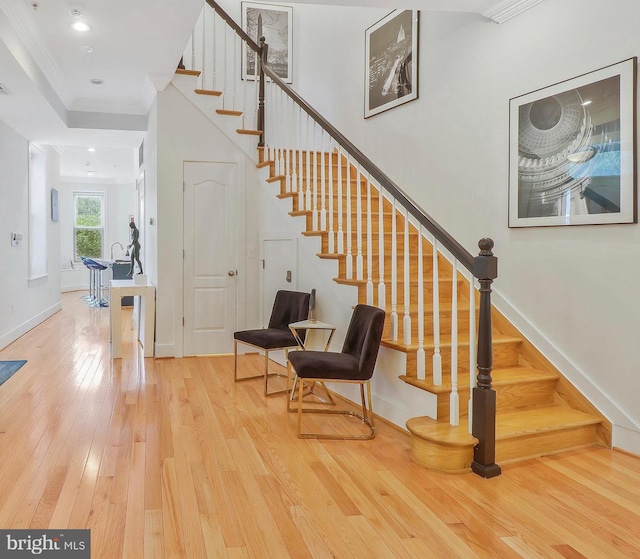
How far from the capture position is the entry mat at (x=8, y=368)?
4742 mm

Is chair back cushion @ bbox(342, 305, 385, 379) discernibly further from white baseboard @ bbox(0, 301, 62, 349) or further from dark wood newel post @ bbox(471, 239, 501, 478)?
white baseboard @ bbox(0, 301, 62, 349)

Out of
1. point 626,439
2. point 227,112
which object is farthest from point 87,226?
point 626,439

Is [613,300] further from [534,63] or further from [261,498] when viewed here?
[261,498]

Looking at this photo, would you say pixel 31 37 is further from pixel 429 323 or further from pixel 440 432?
pixel 440 432

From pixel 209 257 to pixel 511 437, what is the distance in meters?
3.75

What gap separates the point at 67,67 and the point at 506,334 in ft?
15.3

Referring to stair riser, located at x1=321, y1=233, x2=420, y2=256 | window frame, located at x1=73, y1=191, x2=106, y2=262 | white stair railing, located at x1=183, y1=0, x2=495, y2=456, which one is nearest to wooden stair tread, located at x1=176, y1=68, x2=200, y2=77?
white stair railing, located at x1=183, y1=0, x2=495, y2=456

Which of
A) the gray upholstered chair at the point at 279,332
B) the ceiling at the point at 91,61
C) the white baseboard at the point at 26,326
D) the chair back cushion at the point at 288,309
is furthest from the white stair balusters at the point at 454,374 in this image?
the white baseboard at the point at 26,326

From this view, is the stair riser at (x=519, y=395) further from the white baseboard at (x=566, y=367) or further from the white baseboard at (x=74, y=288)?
the white baseboard at (x=74, y=288)

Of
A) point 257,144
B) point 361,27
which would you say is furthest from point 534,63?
point 257,144

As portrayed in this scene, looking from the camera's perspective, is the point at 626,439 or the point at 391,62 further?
the point at 391,62

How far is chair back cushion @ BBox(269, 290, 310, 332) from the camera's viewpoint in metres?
4.68

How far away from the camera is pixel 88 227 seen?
42.7 feet

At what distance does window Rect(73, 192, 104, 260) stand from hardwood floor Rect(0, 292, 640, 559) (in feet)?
32.0
